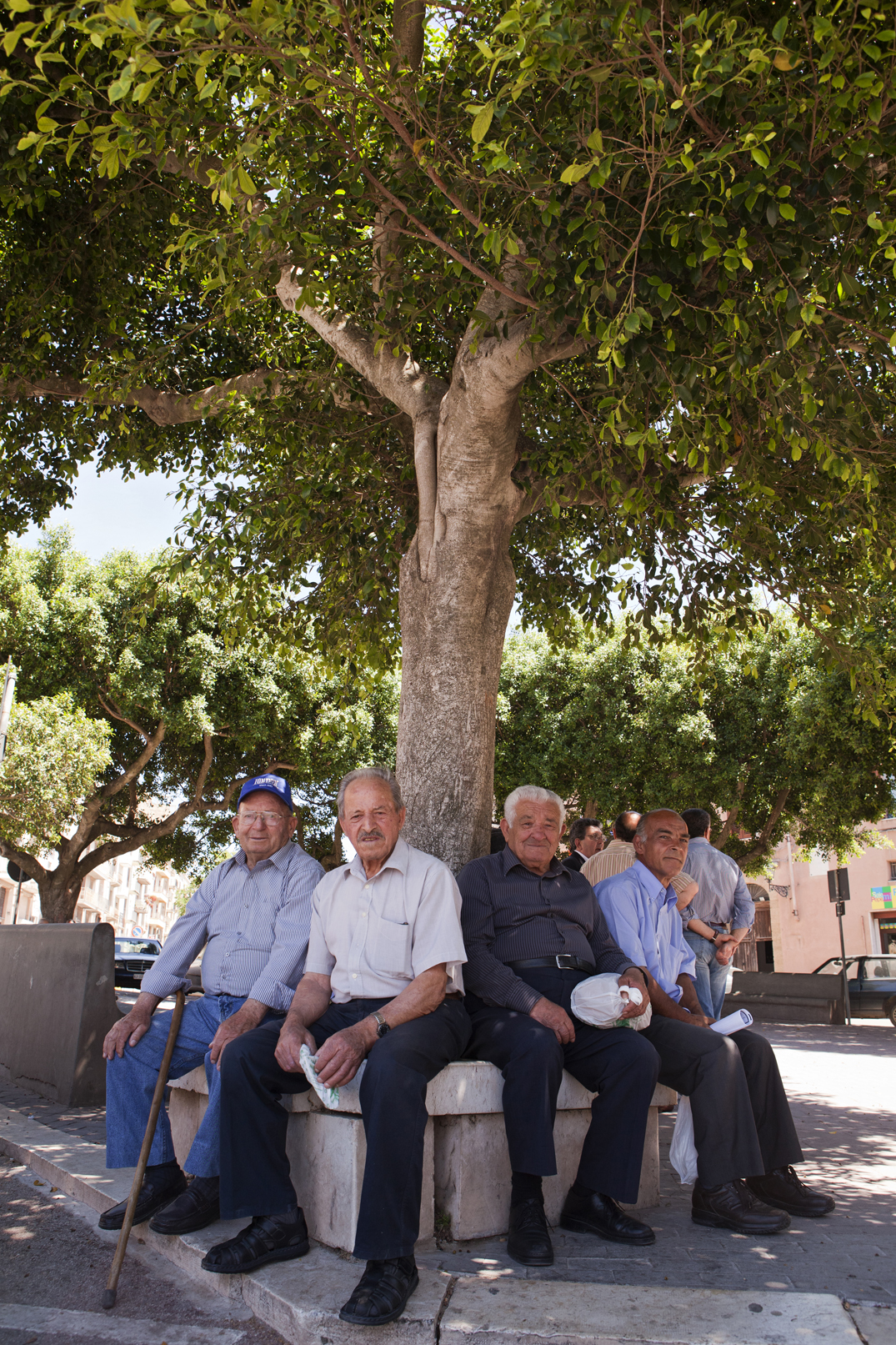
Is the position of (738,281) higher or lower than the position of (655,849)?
higher

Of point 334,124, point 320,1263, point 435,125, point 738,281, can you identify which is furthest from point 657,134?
point 320,1263

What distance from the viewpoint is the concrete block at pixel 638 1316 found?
2.84 metres

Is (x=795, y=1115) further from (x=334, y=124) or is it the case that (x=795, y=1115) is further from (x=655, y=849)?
(x=334, y=124)

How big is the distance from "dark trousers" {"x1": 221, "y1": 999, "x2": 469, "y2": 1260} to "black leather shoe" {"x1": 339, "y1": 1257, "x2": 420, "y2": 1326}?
39 millimetres

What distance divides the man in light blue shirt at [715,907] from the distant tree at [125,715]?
472 inches

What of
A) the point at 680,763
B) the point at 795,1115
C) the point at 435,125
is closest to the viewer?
the point at 435,125

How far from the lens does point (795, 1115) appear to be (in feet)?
23.7

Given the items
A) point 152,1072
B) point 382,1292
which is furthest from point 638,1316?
point 152,1072

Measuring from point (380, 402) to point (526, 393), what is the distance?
51.4 inches

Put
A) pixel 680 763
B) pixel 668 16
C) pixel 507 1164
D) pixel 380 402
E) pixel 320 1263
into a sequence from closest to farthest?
pixel 320 1263
pixel 507 1164
pixel 668 16
pixel 380 402
pixel 680 763

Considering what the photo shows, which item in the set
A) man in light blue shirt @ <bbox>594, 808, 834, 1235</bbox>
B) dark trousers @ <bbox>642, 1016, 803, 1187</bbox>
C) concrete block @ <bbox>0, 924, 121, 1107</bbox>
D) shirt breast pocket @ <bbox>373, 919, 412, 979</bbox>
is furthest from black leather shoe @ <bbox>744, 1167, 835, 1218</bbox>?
concrete block @ <bbox>0, 924, 121, 1107</bbox>

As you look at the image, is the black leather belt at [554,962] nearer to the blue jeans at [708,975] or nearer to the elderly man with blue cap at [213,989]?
the elderly man with blue cap at [213,989]

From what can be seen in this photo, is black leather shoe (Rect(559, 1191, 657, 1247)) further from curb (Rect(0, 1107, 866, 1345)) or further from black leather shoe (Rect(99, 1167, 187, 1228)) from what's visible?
black leather shoe (Rect(99, 1167, 187, 1228))

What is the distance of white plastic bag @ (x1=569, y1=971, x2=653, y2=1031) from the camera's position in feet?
12.9
